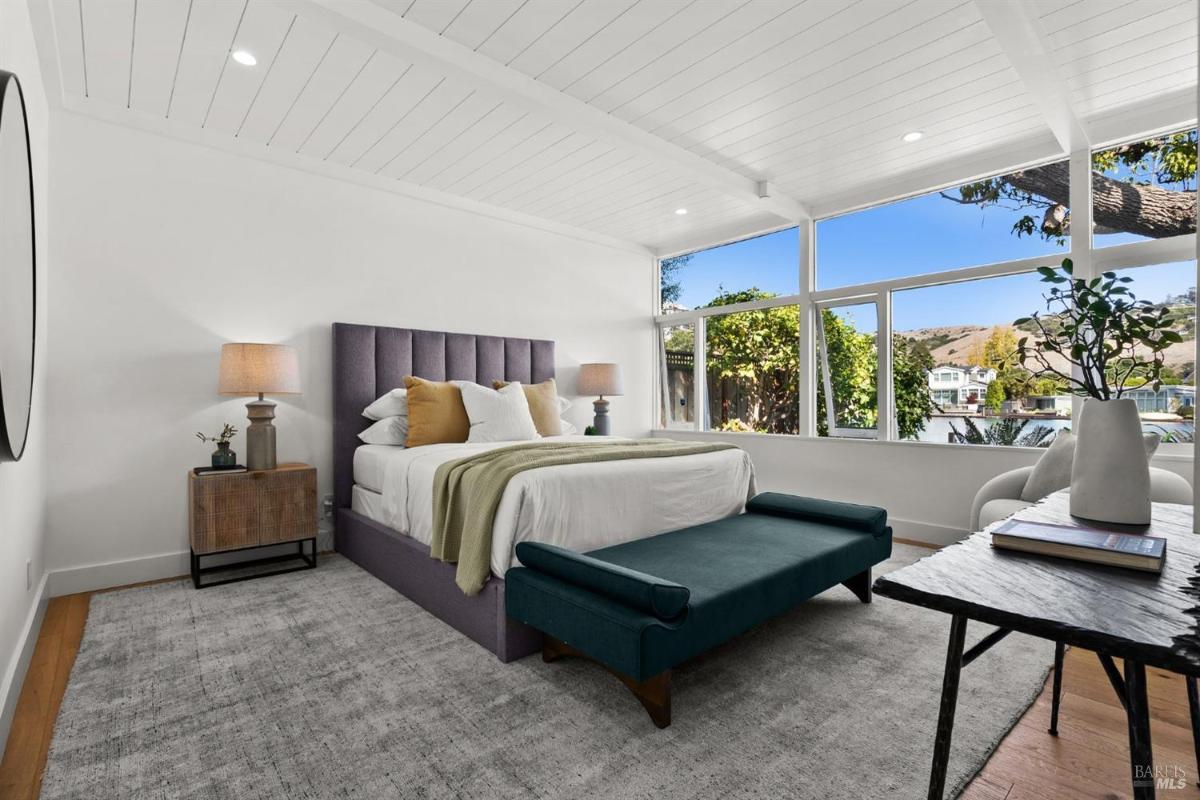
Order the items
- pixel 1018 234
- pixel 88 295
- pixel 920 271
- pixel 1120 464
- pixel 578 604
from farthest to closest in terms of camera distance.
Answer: pixel 920 271 < pixel 1018 234 < pixel 88 295 < pixel 578 604 < pixel 1120 464

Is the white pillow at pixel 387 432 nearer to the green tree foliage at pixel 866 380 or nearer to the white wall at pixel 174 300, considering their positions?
the white wall at pixel 174 300

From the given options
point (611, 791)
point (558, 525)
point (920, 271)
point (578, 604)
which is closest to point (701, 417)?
point (920, 271)

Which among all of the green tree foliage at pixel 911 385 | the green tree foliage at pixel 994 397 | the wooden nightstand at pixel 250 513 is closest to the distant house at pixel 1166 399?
the green tree foliage at pixel 994 397

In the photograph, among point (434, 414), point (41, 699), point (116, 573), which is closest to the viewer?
point (41, 699)

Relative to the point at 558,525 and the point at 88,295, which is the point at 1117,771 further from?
the point at 88,295

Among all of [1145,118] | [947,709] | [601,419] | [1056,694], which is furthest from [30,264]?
[1145,118]

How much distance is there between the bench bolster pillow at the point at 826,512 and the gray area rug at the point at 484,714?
0.43 metres

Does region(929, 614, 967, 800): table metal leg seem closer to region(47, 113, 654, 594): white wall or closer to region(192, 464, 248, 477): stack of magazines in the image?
region(192, 464, 248, 477): stack of magazines

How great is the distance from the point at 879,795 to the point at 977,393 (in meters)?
3.44

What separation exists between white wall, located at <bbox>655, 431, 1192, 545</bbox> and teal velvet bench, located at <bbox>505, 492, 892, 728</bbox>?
1.48 metres

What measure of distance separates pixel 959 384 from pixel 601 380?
2.80m

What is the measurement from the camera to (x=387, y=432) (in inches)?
149

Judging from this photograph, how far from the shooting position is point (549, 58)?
9.06 ft

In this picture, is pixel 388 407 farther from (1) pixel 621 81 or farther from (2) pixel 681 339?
(2) pixel 681 339
